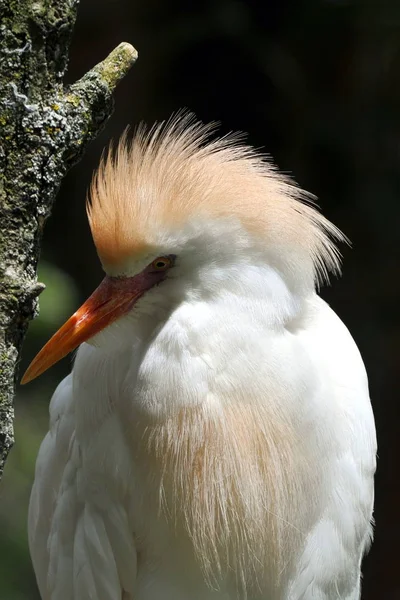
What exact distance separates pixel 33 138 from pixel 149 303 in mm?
384

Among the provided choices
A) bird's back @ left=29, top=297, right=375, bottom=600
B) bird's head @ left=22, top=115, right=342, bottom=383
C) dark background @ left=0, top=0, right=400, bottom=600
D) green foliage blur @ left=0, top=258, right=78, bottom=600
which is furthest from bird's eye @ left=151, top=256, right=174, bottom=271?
dark background @ left=0, top=0, right=400, bottom=600

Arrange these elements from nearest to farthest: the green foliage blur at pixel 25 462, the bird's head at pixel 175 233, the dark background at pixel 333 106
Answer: the bird's head at pixel 175 233 < the green foliage blur at pixel 25 462 < the dark background at pixel 333 106

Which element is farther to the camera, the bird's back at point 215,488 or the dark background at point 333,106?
the dark background at point 333,106

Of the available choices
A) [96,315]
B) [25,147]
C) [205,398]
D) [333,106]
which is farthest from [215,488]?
[333,106]

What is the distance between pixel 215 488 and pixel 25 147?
641 mm

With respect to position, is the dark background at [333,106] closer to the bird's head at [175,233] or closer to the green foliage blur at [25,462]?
the green foliage blur at [25,462]

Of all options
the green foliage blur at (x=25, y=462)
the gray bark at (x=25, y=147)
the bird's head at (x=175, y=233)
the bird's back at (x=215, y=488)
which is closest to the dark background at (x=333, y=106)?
the green foliage blur at (x=25, y=462)

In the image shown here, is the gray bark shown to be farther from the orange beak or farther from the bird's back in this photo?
the bird's back

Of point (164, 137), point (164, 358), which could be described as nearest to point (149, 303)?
point (164, 358)

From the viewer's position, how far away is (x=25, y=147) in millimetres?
872

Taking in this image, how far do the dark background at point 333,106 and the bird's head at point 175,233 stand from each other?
2207 mm

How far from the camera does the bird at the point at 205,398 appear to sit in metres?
1.18

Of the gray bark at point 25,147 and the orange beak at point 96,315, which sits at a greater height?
the gray bark at point 25,147

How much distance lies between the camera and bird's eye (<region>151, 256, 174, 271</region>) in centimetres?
116
